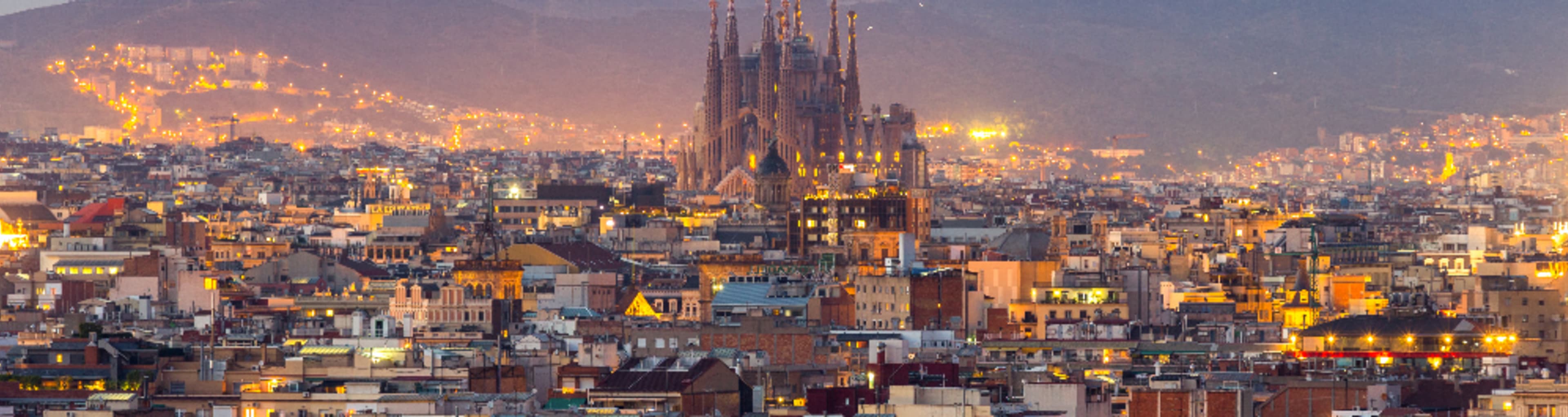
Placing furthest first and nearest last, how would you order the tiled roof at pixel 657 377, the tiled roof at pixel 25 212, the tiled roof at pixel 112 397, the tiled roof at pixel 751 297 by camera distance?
1. the tiled roof at pixel 25 212
2. the tiled roof at pixel 751 297
3. the tiled roof at pixel 657 377
4. the tiled roof at pixel 112 397

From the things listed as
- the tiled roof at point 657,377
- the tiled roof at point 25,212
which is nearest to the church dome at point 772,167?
the tiled roof at point 25,212

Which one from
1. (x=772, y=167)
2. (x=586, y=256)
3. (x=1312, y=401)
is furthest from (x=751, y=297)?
(x=772, y=167)

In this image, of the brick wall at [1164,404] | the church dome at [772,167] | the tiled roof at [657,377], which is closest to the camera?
the brick wall at [1164,404]

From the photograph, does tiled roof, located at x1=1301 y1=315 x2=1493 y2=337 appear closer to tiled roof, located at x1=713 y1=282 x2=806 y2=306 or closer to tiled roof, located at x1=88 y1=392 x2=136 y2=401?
tiled roof, located at x1=713 y1=282 x2=806 y2=306

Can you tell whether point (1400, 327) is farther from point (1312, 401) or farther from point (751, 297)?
point (751, 297)

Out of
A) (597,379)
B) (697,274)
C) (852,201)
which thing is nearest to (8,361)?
(597,379)

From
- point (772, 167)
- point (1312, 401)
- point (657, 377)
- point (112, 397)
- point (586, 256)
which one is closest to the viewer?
point (112, 397)

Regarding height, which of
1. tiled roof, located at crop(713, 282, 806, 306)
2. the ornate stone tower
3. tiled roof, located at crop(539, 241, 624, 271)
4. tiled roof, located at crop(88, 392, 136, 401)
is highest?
the ornate stone tower

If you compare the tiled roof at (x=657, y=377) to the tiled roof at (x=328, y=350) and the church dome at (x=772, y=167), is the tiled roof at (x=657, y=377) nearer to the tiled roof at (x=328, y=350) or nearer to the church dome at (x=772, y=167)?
the tiled roof at (x=328, y=350)

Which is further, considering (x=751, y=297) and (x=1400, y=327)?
(x=751, y=297)

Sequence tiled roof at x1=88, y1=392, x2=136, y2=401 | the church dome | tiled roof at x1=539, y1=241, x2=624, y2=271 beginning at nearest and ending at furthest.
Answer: tiled roof at x1=88, y1=392, x2=136, y2=401 → tiled roof at x1=539, y1=241, x2=624, y2=271 → the church dome

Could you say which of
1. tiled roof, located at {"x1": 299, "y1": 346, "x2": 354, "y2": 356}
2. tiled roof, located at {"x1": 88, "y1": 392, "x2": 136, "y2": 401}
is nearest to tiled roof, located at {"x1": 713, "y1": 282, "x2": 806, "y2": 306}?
tiled roof, located at {"x1": 299, "y1": 346, "x2": 354, "y2": 356}

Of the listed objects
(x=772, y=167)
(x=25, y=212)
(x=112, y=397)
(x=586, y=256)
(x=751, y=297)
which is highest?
(x=772, y=167)

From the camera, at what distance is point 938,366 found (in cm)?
6412
